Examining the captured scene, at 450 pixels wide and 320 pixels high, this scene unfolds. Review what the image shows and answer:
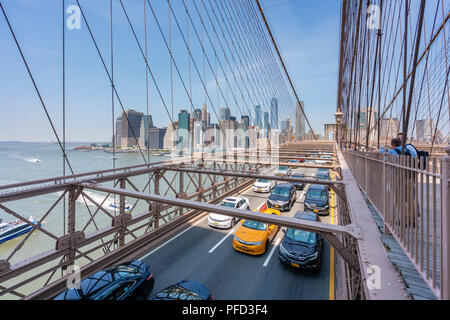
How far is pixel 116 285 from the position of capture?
5520 millimetres

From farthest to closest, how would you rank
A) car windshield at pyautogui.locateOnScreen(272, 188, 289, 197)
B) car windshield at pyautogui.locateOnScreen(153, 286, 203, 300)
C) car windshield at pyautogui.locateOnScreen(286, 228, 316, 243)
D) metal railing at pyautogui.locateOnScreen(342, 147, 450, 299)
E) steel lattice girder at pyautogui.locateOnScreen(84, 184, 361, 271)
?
car windshield at pyautogui.locateOnScreen(272, 188, 289, 197)
car windshield at pyautogui.locateOnScreen(286, 228, 316, 243)
car windshield at pyautogui.locateOnScreen(153, 286, 203, 300)
steel lattice girder at pyautogui.locateOnScreen(84, 184, 361, 271)
metal railing at pyautogui.locateOnScreen(342, 147, 450, 299)

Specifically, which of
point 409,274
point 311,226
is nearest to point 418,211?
point 409,274

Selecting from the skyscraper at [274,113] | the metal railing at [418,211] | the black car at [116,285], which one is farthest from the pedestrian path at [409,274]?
the skyscraper at [274,113]

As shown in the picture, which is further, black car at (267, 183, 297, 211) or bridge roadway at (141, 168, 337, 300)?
black car at (267, 183, 297, 211)

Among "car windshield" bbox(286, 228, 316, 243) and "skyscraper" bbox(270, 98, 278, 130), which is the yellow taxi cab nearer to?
"car windshield" bbox(286, 228, 316, 243)

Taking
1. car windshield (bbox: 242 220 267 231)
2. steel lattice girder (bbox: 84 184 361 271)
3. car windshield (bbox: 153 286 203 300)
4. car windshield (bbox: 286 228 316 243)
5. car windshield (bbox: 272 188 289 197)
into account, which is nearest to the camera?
steel lattice girder (bbox: 84 184 361 271)

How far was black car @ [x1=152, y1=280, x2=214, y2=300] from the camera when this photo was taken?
542cm

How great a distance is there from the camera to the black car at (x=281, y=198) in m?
14.7

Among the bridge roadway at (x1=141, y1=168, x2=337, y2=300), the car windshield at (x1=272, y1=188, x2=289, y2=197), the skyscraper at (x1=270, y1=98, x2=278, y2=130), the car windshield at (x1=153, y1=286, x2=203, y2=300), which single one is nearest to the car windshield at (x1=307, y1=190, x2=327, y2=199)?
the car windshield at (x1=272, y1=188, x2=289, y2=197)

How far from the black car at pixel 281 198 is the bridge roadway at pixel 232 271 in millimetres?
Answer: 4165

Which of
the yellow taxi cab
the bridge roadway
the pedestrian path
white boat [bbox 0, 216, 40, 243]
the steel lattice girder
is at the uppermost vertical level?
the steel lattice girder

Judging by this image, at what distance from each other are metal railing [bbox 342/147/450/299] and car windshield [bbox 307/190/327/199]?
12.0 m

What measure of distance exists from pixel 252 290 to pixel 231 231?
191 inches
